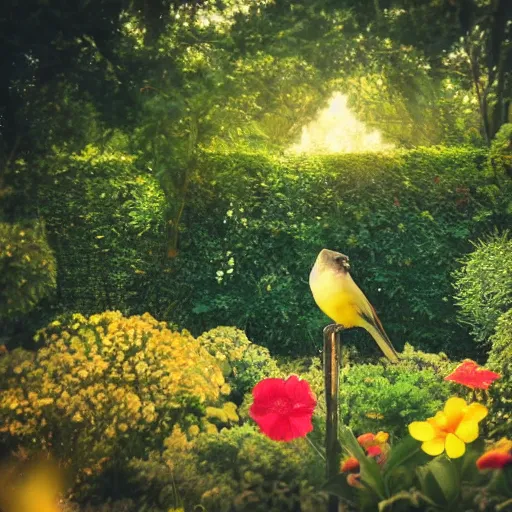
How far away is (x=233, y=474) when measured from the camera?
10.4 feet

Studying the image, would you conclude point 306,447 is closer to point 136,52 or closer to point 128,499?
point 128,499

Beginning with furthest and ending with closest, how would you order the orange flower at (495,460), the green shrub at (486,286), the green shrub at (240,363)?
the green shrub at (486,286) → the green shrub at (240,363) → the orange flower at (495,460)

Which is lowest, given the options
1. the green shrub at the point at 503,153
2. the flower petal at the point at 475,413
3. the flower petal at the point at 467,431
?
the flower petal at the point at 467,431

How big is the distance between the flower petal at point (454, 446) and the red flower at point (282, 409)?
480mm

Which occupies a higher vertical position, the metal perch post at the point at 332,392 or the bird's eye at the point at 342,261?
the bird's eye at the point at 342,261

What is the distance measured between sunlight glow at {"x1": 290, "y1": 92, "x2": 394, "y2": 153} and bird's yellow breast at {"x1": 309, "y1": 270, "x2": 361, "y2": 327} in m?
5.96

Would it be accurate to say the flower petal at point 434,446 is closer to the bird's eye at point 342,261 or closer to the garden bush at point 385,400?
the bird's eye at point 342,261

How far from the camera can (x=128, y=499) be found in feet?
10.6

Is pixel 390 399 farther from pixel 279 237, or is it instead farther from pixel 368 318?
pixel 279 237

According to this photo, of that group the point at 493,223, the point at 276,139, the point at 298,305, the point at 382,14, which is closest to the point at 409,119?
the point at 276,139

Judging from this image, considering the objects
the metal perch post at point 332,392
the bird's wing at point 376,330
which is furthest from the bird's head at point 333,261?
the metal perch post at point 332,392

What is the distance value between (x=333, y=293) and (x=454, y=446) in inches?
31.9

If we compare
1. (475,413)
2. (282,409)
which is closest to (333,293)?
(282,409)

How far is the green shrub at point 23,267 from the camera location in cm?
510
